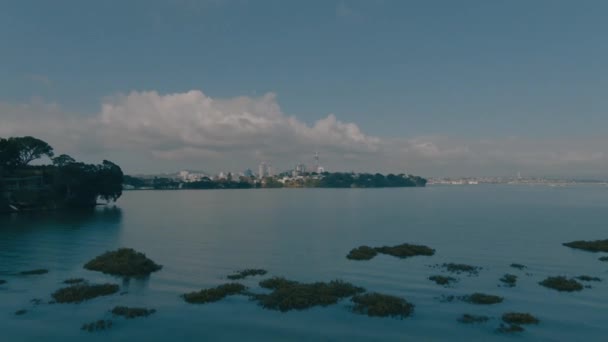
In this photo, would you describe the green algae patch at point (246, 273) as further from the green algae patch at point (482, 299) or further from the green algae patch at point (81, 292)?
the green algae patch at point (482, 299)

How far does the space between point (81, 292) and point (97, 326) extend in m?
8.26

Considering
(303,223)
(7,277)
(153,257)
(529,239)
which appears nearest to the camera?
(7,277)

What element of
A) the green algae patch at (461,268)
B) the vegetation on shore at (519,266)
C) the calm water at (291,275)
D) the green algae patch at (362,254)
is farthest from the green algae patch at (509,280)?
the green algae patch at (362,254)

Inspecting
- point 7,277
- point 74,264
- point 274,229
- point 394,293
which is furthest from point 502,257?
point 7,277

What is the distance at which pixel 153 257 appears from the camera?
50969mm

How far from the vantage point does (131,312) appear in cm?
2855

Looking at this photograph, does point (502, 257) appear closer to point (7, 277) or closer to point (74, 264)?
point (74, 264)

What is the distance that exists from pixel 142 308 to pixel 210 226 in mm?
57824

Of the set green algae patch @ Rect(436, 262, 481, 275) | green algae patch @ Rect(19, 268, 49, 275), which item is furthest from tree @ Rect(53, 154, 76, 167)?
green algae patch @ Rect(436, 262, 481, 275)

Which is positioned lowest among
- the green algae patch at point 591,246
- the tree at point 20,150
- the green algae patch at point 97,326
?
the green algae patch at point 97,326

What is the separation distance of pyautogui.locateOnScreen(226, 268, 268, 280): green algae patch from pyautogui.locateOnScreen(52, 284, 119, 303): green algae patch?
35.5 ft

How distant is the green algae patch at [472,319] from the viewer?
90.1 ft

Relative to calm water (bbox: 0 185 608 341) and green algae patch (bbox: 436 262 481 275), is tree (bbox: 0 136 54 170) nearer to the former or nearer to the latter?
calm water (bbox: 0 185 608 341)

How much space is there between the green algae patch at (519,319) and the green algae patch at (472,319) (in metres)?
1.30
